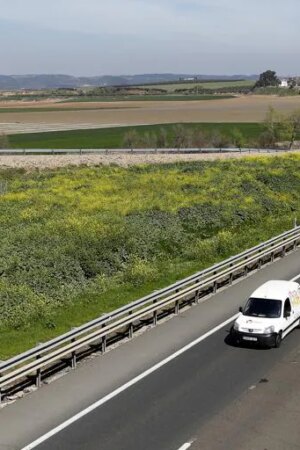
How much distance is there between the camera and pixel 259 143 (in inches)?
3585

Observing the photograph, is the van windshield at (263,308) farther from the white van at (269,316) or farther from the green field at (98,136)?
the green field at (98,136)

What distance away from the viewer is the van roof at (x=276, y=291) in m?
17.6

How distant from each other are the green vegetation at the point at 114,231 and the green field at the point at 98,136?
35.6 meters

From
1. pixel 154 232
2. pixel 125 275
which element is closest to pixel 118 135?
pixel 154 232

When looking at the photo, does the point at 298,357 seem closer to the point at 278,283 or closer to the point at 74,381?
the point at 278,283

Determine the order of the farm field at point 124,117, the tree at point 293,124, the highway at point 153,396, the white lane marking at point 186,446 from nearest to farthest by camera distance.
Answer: the white lane marking at point 186,446 < the highway at point 153,396 < the tree at point 293,124 < the farm field at point 124,117

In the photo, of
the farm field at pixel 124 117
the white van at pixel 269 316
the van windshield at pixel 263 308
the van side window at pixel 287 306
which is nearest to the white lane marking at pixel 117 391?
the white van at pixel 269 316

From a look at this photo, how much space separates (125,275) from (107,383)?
365 inches

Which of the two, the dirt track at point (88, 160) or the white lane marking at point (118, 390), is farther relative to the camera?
the dirt track at point (88, 160)

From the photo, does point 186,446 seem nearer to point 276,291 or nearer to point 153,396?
point 153,396

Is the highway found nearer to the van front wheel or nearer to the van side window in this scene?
the van front wheel

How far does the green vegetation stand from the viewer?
66.7 ft

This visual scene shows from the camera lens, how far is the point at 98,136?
335 ft

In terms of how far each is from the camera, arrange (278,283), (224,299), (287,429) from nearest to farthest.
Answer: (287,429)
(278,283)
(224,299)
